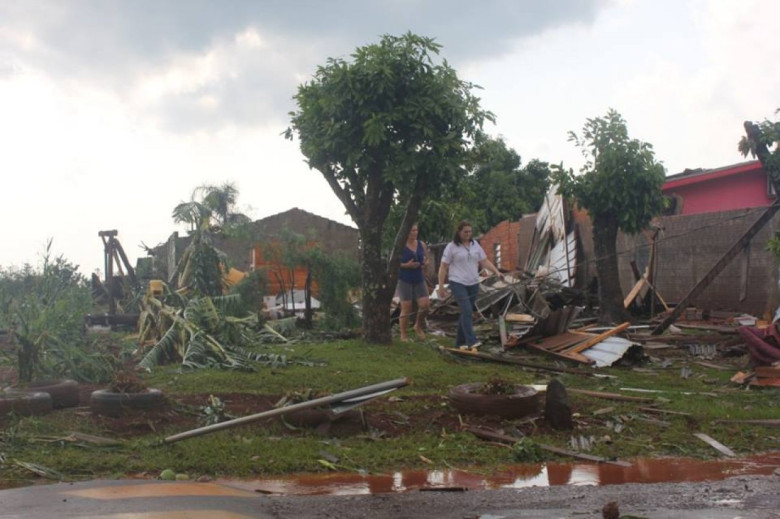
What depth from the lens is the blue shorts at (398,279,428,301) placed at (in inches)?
463

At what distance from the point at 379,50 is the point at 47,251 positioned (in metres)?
4.98

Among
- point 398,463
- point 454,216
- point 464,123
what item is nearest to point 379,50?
point 464,123

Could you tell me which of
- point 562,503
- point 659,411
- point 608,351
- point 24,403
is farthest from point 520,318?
point 562,503

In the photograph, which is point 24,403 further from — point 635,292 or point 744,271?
point 635,292

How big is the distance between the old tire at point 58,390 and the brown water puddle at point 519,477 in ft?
7.99

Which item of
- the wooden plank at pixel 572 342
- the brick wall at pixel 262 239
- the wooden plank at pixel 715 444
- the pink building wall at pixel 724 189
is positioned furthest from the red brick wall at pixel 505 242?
the wooden plank at pixel 715 444

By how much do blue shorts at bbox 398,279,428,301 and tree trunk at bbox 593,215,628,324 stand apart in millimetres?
4559

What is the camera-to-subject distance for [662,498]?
402 cm

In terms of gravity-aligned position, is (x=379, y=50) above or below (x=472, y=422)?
above

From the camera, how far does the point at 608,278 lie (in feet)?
48.2

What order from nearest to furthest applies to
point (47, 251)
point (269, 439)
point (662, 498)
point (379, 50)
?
point (662, 498) → point (269, 439) → point (47, 251) → point (379, 50)

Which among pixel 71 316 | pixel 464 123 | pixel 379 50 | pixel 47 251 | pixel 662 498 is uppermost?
pixel 379 50

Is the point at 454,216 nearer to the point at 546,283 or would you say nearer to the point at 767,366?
the point at 546,283

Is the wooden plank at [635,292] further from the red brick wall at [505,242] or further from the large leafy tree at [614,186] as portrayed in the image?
the red brick wall at [505,242]
